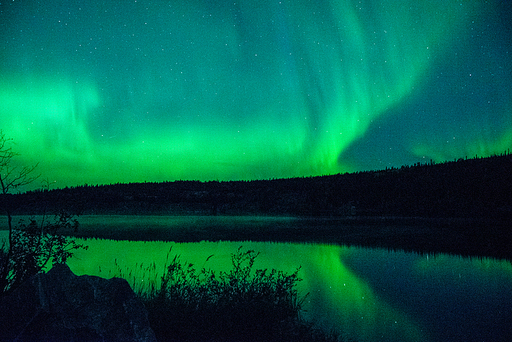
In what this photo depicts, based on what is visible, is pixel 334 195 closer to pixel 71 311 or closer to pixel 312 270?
pixel 312 270

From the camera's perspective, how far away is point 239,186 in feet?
449

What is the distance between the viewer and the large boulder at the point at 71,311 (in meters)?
5.54

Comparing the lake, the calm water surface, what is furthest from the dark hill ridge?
the calm water surface

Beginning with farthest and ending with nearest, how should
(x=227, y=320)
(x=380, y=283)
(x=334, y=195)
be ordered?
(x=334, y=195), (x=380, y=283), (x=227, y=320)

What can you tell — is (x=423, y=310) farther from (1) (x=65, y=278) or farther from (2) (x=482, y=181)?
(2) (x=482, y=181)

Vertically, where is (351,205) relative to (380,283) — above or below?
above

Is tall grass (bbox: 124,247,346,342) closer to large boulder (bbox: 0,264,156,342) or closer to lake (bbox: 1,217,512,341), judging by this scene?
large boulder (bbox: 0,264,156,342)

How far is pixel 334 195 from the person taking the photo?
347ft

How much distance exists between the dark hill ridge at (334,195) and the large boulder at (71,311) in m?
69.5

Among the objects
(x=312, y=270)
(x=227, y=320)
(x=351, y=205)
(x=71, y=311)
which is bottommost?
(x=312, y=270)

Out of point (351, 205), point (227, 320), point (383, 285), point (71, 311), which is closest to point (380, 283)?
point (383, 285)

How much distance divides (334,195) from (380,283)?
88116mm

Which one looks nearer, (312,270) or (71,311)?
(71,311)

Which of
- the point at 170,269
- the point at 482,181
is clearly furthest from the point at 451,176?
the point at 170,269
